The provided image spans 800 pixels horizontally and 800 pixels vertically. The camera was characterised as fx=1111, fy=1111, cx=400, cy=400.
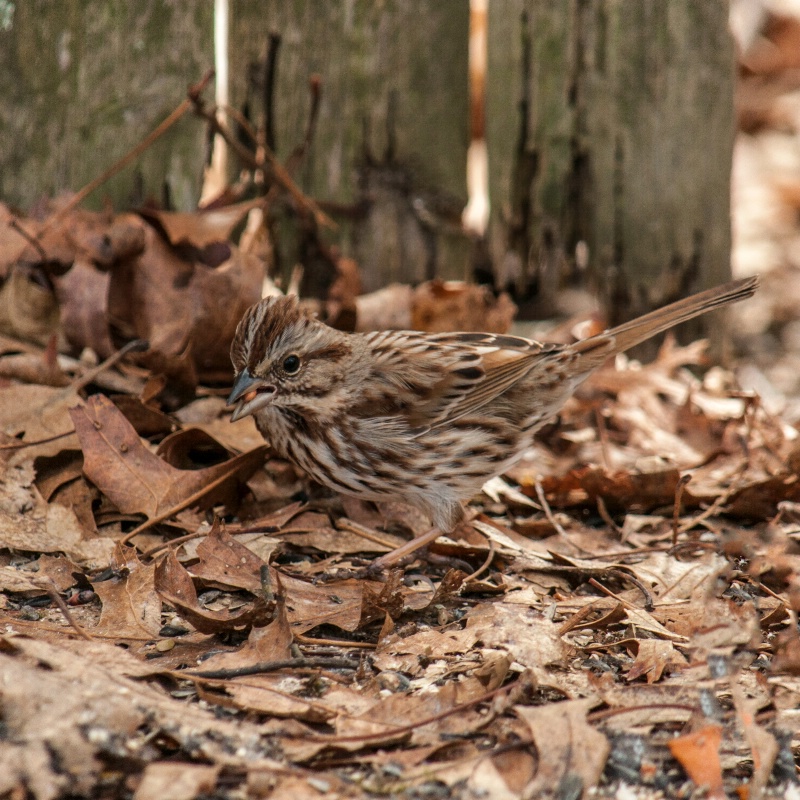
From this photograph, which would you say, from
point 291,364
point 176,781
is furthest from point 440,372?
point 176,781

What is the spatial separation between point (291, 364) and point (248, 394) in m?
0.19

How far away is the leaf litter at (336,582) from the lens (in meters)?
2.60

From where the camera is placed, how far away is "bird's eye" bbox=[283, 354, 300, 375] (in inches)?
154

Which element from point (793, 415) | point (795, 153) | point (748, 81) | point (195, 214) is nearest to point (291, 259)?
point (195, 214)

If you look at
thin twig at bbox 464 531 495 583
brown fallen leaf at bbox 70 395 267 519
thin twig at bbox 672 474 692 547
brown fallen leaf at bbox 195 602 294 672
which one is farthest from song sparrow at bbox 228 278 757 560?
brown fallen leaf at bbox 195 602 294 672

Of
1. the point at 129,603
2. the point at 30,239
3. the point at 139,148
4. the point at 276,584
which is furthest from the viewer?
the point at 139,148

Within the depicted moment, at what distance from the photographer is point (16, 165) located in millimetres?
4820

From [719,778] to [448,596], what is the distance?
112 centimetres

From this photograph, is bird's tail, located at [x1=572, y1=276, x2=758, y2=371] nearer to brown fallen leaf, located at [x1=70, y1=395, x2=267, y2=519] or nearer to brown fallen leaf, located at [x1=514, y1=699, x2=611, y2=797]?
brown fallen leaf, located at [x1=70, y1=395, x2=267, y2=519]

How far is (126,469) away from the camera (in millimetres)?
3840

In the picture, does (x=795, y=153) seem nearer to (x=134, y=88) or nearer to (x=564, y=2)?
(x=564, y=2)

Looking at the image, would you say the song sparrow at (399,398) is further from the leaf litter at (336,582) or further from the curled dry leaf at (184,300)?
the curled dry leaf at (184,300)

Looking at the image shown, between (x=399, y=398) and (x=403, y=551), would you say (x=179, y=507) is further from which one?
(x=399, y=398)

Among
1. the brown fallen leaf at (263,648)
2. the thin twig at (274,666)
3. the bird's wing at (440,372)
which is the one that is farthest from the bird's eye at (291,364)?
the thin twig at (274,666)
